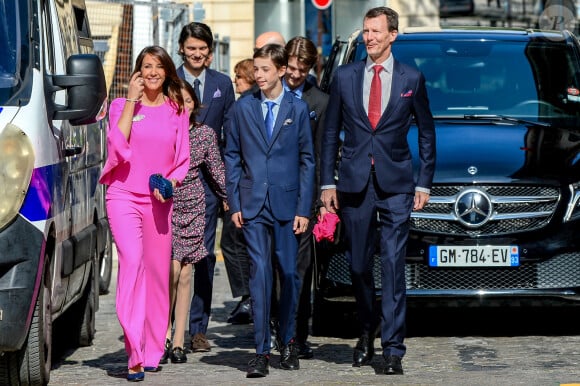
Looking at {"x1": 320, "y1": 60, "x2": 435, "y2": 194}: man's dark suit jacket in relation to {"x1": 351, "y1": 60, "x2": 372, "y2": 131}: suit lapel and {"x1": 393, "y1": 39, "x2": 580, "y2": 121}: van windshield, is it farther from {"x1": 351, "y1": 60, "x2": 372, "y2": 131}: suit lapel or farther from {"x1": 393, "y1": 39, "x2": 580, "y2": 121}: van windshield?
{"x1": 393, "y1": 39, "x2": 580, "y2": 121}: van windshield

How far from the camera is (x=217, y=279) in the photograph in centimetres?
1411

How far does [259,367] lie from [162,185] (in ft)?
3.65

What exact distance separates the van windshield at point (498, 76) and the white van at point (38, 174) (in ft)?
9.51

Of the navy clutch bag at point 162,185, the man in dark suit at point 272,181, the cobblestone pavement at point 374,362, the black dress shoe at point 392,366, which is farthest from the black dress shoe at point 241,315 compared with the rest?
the black dress shoe at point 392,366

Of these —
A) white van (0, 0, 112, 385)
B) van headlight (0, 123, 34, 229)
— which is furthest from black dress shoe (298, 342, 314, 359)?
van headlight (0, 123, 34, 229)

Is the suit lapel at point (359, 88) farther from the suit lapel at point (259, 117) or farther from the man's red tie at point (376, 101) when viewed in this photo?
the suit lapel at point (259, 117)

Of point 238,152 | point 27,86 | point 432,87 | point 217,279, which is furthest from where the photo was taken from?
point 217,279

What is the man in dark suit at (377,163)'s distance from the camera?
8.52 meters

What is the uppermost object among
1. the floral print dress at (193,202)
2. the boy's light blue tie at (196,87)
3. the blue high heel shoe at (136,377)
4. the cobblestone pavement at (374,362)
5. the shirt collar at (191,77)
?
the shirt collar at (191,77)

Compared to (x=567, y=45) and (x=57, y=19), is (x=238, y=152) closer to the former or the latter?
(x=57, y=19)

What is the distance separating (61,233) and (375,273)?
2.21 metres

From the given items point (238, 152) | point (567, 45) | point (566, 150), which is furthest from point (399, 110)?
point (567, 45)

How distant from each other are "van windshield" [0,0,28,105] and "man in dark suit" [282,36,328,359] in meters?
1.78

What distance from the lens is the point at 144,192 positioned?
8594mm
